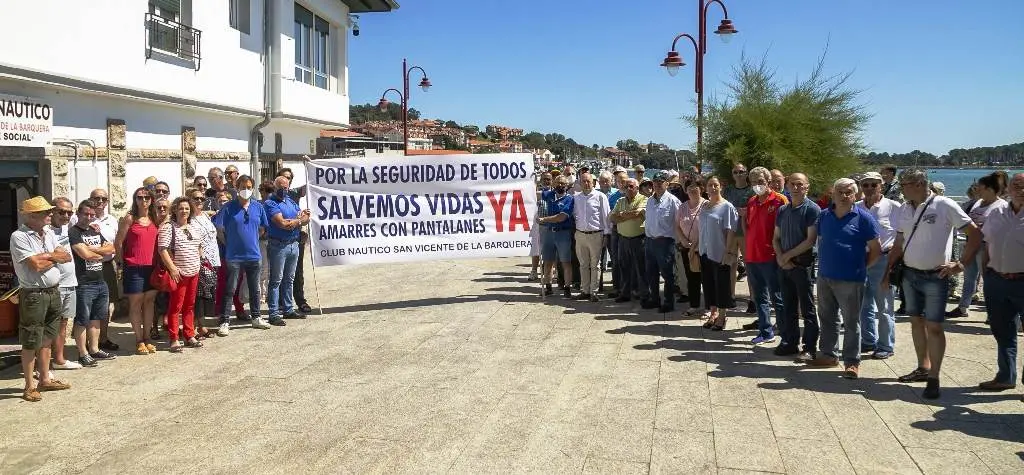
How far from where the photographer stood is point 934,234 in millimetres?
6176

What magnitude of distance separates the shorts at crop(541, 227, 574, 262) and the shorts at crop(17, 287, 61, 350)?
20.5 feet

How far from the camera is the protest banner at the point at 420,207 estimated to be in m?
10.0

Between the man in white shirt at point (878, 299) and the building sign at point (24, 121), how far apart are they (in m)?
8.92

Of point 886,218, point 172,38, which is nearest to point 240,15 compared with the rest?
point 172,38

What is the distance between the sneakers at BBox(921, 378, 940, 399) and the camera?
5914 millimetres

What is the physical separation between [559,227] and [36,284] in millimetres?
6441

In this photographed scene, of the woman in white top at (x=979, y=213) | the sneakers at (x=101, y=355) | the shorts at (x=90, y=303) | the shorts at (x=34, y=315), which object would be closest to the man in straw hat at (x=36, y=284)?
the shorts at (x=34, y=315)

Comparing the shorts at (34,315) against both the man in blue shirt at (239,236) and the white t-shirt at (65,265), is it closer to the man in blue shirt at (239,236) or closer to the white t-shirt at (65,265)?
the white t-shirt at (65,265)

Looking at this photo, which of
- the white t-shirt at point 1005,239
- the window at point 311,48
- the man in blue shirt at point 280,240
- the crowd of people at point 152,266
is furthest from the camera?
the window at point 311,48

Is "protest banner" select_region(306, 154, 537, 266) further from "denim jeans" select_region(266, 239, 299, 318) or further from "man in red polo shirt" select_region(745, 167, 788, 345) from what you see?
"man in red polo shirt" select_region(745, 167, 788, 345)

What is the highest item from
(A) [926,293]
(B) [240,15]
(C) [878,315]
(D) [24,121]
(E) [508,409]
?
(B) [240,15]

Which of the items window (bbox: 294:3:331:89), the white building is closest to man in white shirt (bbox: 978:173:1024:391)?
the white building

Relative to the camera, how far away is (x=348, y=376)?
6793mm

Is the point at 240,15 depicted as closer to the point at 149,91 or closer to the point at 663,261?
the point at 149,91
